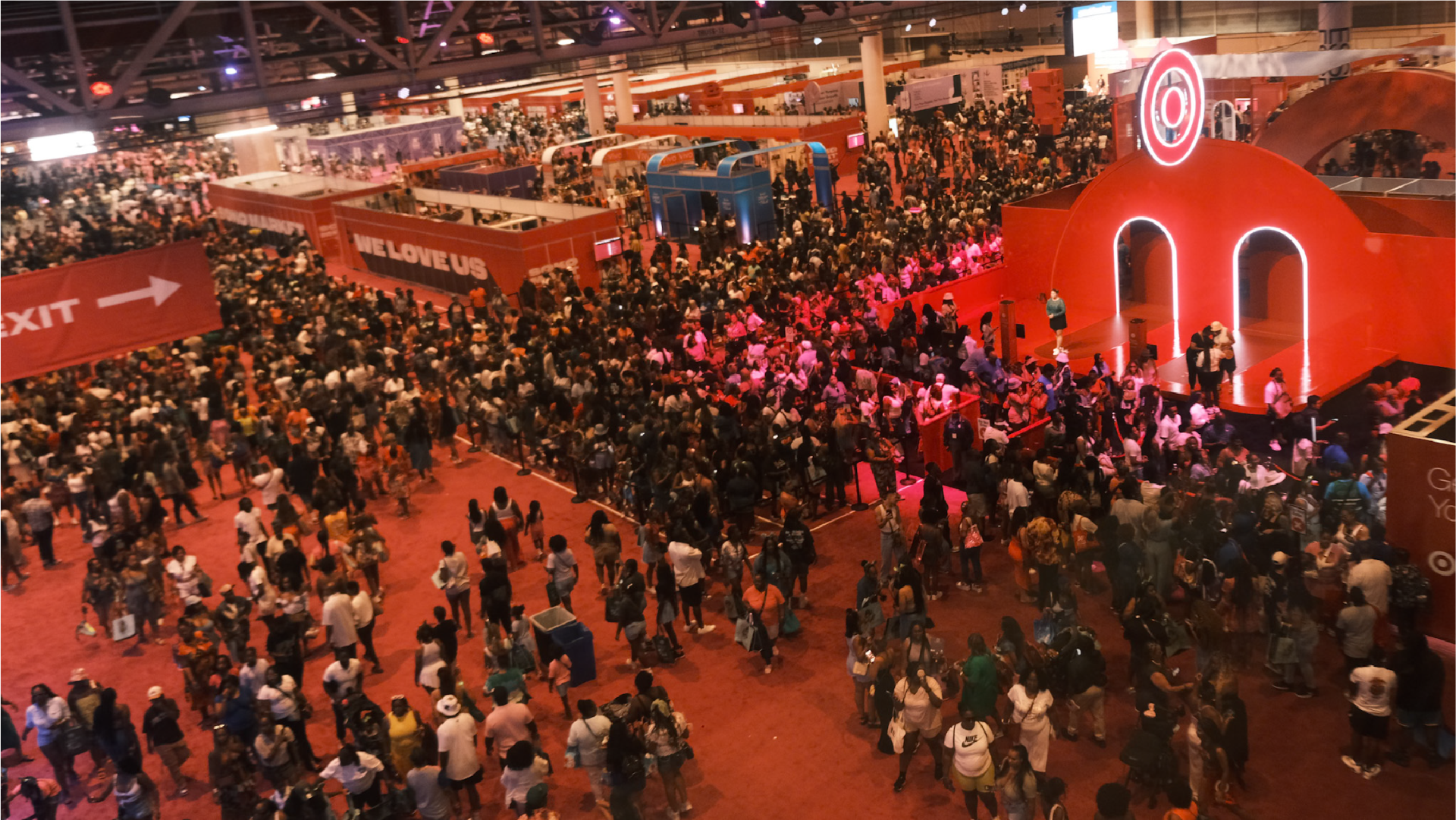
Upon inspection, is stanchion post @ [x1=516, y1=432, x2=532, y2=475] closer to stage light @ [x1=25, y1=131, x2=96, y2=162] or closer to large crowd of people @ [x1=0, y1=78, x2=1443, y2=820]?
large crowd of people @ [x1=0, y1=78, x2=1443, y2=820]

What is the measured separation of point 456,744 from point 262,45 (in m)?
10.4

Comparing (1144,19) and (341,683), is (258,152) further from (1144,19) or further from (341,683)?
(341,683)

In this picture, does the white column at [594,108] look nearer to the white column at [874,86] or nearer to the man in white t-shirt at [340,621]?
the white column at [874,86]

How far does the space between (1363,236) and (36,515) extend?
18.7 m

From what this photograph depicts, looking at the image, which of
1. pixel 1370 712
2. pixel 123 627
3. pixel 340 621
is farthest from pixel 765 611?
pixel 123 627

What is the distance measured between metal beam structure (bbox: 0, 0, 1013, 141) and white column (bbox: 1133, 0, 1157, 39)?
94.2ft

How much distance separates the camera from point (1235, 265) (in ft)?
58.2

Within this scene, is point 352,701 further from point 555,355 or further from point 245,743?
point 555,355

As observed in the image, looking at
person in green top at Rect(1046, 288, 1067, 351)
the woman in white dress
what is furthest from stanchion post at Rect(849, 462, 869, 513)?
person in green top at Rect(1046, 288, 1067, 351)

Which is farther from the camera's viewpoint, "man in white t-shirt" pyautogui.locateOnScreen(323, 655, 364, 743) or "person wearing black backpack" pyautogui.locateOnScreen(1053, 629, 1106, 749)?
"man in white t-shirt" pyautogui.locateOnScreen(323, 655, 364, 743)

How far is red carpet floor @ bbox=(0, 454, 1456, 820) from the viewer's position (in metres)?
8.39

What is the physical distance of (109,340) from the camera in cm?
825

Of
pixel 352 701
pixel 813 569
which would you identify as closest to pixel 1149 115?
pixel 813 569

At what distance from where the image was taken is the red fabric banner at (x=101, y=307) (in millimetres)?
7922
